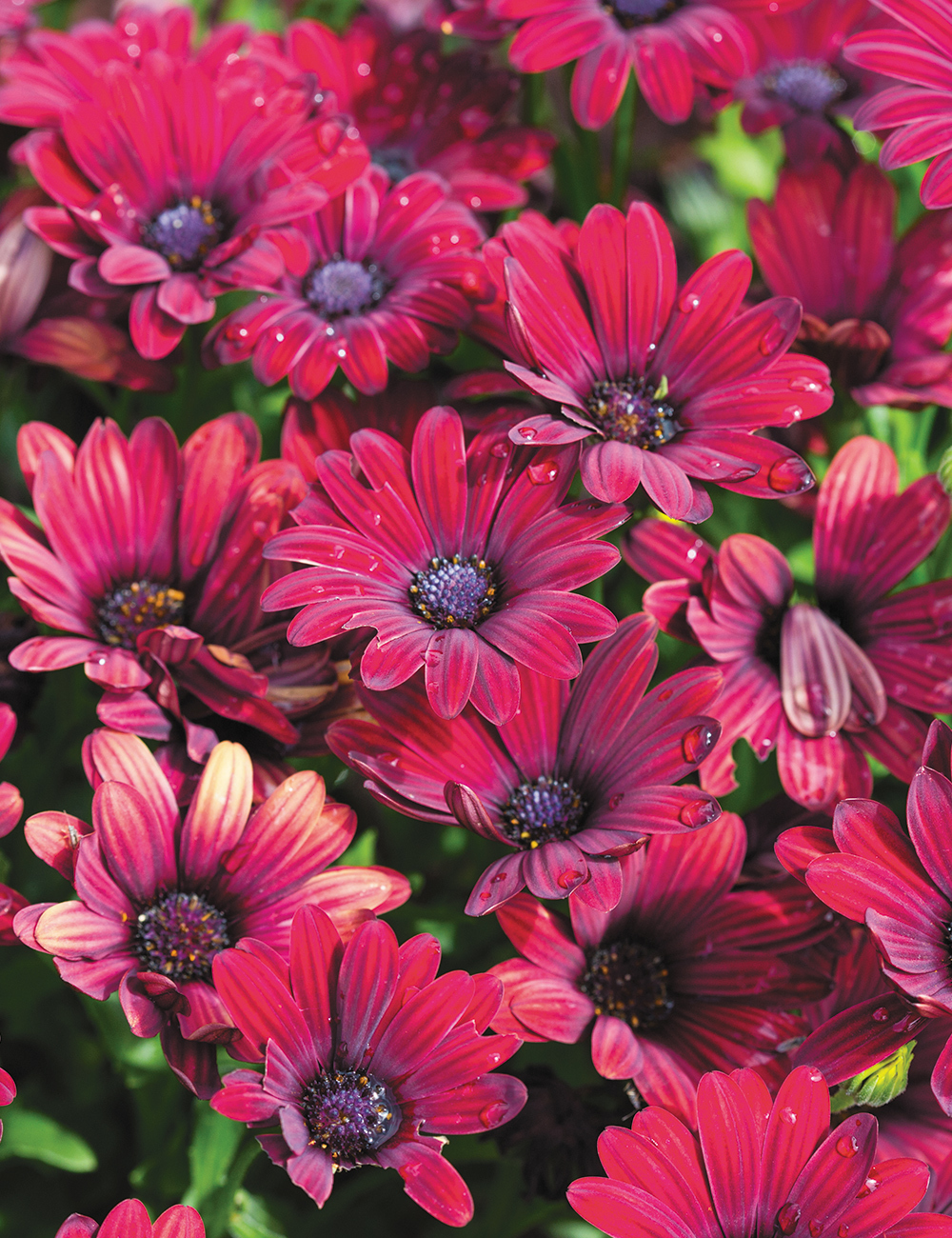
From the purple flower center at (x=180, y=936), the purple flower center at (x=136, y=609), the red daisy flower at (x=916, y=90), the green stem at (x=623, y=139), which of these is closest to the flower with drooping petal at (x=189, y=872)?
the purple flower center at (x=180, y=936)

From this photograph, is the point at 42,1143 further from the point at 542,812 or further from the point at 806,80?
the point at 806,80

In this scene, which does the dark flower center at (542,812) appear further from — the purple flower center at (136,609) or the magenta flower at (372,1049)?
the purple flower center at (136,609)

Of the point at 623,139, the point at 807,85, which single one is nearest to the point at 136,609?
the point at 623,139

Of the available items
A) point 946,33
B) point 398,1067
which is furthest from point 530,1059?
point 946,33

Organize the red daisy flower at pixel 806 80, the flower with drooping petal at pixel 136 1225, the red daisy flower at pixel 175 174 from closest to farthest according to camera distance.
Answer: the flower with drooping petal at pixel 136 1225 → the red daisy flower at pixel 175 174 → the red daisy flower at pixel 806 80

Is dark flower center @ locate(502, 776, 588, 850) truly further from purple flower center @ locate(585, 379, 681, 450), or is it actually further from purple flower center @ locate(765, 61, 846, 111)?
purple flower center @ locate(765, 61, 846, 111)

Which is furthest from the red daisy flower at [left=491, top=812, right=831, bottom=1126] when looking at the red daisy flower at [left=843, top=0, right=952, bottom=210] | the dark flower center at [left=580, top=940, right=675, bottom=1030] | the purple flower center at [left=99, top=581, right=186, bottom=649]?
the red daisy flower at [left=843, top=0, right=952, bottom=210]

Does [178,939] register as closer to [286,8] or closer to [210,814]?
[210,814]
